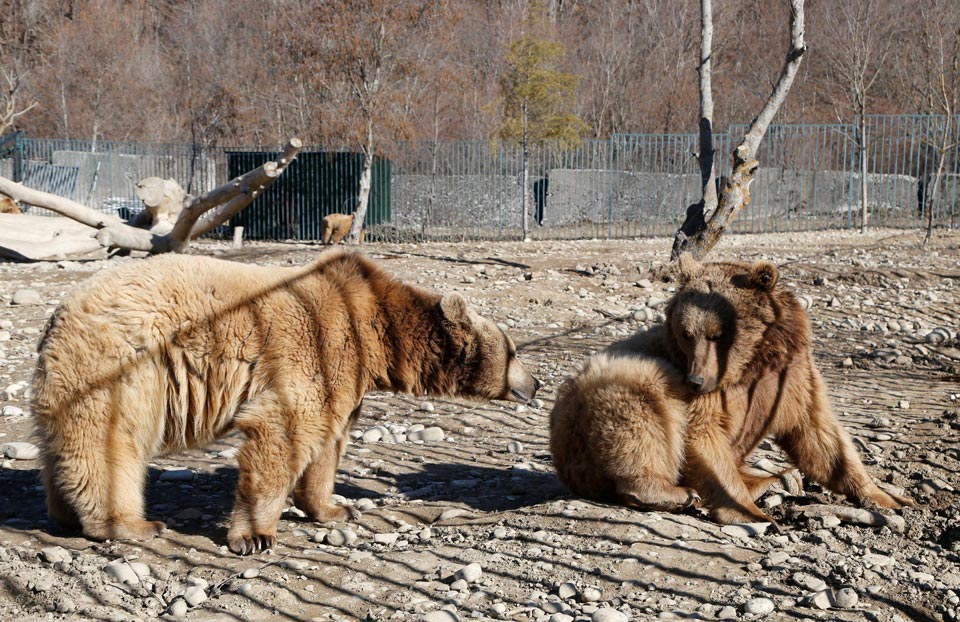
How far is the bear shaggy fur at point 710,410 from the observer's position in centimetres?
460

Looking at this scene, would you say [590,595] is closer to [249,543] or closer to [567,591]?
[567,591]

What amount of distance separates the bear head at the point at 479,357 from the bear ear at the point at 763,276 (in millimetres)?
1355

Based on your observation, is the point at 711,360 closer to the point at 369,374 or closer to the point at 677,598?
the point at 677,598

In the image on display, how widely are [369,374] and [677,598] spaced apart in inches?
78.0

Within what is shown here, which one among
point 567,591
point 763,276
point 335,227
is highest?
point 335,227

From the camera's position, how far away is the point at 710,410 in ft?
15.3

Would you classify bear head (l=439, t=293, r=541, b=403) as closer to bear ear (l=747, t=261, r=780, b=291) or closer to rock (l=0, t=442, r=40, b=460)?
bear ear (l=747, t=261, r=780, b=291)

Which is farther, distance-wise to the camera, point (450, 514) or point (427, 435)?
point (427, 435)

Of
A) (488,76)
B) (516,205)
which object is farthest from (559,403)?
(488,76)

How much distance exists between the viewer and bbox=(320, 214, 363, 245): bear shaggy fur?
22156 millimetres

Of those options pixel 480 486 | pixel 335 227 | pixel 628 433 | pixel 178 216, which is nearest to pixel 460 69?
pixel 335 227

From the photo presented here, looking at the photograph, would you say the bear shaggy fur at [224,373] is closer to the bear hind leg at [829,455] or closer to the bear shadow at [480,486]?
the bear shadow at [480,486]

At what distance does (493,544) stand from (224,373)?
1.57 metres

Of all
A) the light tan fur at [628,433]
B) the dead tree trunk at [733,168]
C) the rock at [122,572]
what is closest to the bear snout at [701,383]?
the light tan fur at [628,433]
